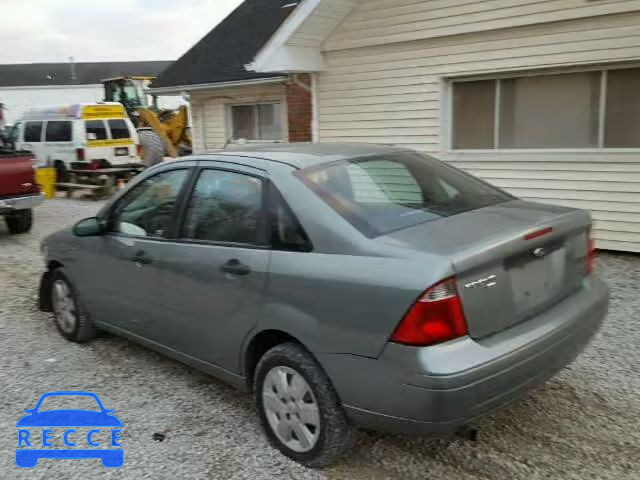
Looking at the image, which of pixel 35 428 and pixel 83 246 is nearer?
pixel 35 428

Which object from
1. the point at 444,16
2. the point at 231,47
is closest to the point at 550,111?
the point at 444,16

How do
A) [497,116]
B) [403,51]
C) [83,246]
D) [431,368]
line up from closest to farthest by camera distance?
1. [431,368]
2. [83,246]
3. [497,116]
4. [403,51]

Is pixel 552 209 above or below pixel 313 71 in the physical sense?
below

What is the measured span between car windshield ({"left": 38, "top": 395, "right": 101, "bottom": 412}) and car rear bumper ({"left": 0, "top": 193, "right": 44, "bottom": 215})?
638 cm

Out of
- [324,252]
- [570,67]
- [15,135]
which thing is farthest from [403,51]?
[15,135]

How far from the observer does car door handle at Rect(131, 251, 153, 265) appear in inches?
156

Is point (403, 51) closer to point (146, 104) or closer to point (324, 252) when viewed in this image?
point (324, 252)

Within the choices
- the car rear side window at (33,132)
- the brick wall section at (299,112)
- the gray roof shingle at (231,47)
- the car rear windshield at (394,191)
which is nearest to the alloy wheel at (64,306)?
the car rear windshield at (394,191)

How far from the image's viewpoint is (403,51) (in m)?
8.84

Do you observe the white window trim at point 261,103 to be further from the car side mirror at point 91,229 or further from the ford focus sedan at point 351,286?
the ford focus sedan at point 351,286

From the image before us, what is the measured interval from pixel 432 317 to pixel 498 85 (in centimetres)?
642

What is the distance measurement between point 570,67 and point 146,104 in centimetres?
2007

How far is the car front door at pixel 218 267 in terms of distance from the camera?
10.8 feet

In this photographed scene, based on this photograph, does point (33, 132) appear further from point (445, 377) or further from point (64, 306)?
point (445, 377)
